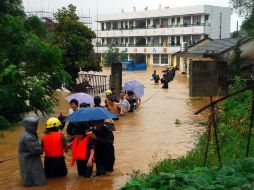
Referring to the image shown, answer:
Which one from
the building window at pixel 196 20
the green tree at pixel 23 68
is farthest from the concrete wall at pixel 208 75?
the building window at pixel 196 20

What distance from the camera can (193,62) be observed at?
961 inches

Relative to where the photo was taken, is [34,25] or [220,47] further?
[220,47]

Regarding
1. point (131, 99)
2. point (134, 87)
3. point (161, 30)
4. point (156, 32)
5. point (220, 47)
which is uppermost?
point (161, 30)

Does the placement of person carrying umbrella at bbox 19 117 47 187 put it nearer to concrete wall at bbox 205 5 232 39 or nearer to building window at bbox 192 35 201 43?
concrete wall at bbox 205 5 232 39

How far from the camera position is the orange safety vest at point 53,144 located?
851 centimetres

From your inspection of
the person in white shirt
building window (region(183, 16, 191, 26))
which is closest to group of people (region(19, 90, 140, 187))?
the person in white shirt

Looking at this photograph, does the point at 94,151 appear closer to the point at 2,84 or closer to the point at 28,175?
the point at 28,175

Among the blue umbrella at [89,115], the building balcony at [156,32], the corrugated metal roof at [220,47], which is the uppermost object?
the building balcony at [156,32]

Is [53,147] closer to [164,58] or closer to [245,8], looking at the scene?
[245,8]

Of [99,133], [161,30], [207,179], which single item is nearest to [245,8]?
[99,133]

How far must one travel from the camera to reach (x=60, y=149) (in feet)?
28.3

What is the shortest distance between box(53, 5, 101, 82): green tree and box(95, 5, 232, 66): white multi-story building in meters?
42.4

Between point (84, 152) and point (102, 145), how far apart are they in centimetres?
43

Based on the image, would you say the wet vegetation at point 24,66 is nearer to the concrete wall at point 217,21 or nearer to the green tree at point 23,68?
the green tree at point 23,68
